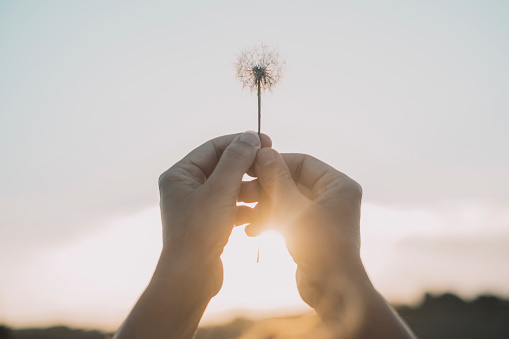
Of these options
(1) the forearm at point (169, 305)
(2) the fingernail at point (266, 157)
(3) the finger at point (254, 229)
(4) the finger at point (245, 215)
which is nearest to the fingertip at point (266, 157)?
(2) the fingernail at point (266, 157)

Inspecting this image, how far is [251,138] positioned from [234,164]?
0.55m

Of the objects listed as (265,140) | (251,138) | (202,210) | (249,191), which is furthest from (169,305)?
(265,140)

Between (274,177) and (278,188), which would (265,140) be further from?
(278,188)

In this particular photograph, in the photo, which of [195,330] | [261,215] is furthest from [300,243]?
[195,330]

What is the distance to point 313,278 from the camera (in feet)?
12.6

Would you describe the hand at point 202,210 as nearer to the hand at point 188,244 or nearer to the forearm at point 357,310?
the hand at point 188,244

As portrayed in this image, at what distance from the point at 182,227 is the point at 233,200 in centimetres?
64

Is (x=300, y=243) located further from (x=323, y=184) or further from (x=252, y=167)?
(x=252, y=167)

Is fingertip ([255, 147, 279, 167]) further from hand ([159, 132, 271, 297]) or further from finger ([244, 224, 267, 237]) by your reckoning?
finger ([244, 224, 267, 237])

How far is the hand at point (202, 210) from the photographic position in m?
3.70

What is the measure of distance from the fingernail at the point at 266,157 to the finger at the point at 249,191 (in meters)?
0.42

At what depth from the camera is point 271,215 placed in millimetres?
4273

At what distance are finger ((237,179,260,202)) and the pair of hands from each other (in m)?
0.34

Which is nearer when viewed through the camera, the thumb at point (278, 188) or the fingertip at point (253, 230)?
the thumb at point (278, 188)
